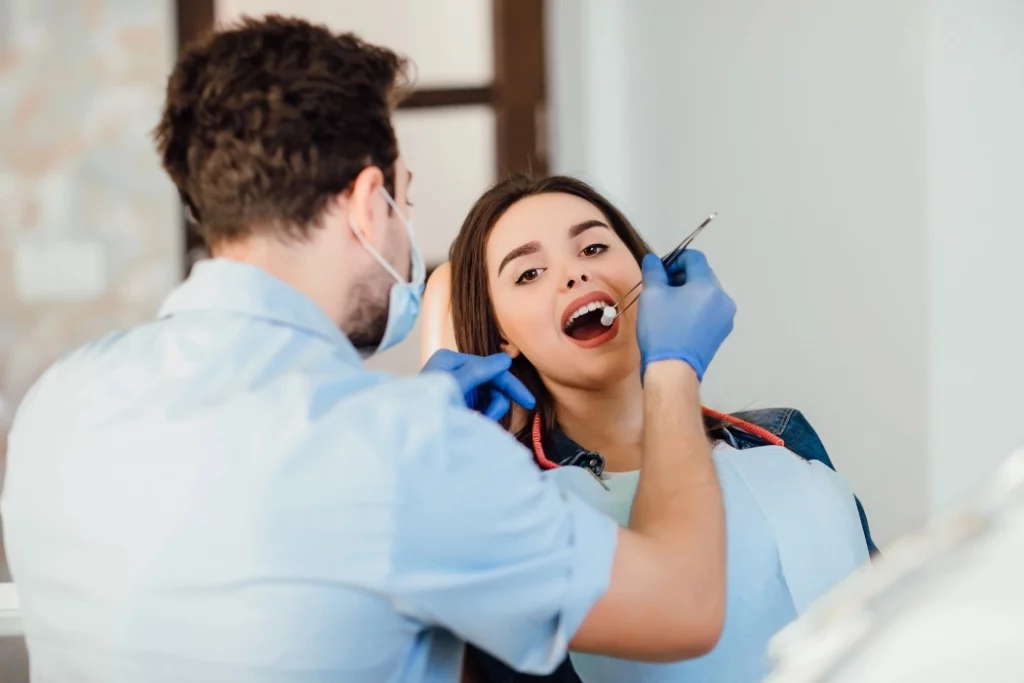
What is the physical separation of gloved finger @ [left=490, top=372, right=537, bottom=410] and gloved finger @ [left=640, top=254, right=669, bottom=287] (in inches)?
7.3

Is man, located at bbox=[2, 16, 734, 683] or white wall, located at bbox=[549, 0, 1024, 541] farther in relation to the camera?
white wall, located at bbox=[549, 0, 1024, 541]

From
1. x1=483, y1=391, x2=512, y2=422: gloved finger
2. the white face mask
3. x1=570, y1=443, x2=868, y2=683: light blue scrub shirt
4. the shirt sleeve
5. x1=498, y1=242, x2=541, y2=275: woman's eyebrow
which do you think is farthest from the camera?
x1=498, y1=242, x2=541, y2=275: woman's eyebrow

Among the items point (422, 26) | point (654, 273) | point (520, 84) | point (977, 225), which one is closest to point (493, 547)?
point (654, 273)

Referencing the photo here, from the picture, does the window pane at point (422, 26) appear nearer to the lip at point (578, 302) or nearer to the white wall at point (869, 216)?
the white wall at point (869, 216)

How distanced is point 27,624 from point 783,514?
781 millimetres

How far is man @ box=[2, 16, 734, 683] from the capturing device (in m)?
0.77

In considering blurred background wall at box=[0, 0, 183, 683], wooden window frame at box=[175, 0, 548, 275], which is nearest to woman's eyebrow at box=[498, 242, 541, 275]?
wooden window frame at box=[175, 0, 548, 275]

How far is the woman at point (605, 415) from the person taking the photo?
114 cm

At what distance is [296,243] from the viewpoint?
93cm

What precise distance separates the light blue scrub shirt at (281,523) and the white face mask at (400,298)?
6.2 inches

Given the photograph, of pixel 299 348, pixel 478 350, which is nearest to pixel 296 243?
pixel 299 348

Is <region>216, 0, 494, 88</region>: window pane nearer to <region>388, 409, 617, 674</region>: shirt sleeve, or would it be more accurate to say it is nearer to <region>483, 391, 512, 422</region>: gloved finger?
<region>483, 391, 512, 422</region>: gloved finger

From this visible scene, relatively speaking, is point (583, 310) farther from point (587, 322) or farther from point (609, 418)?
point (609, 418)

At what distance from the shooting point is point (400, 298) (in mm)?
1012
